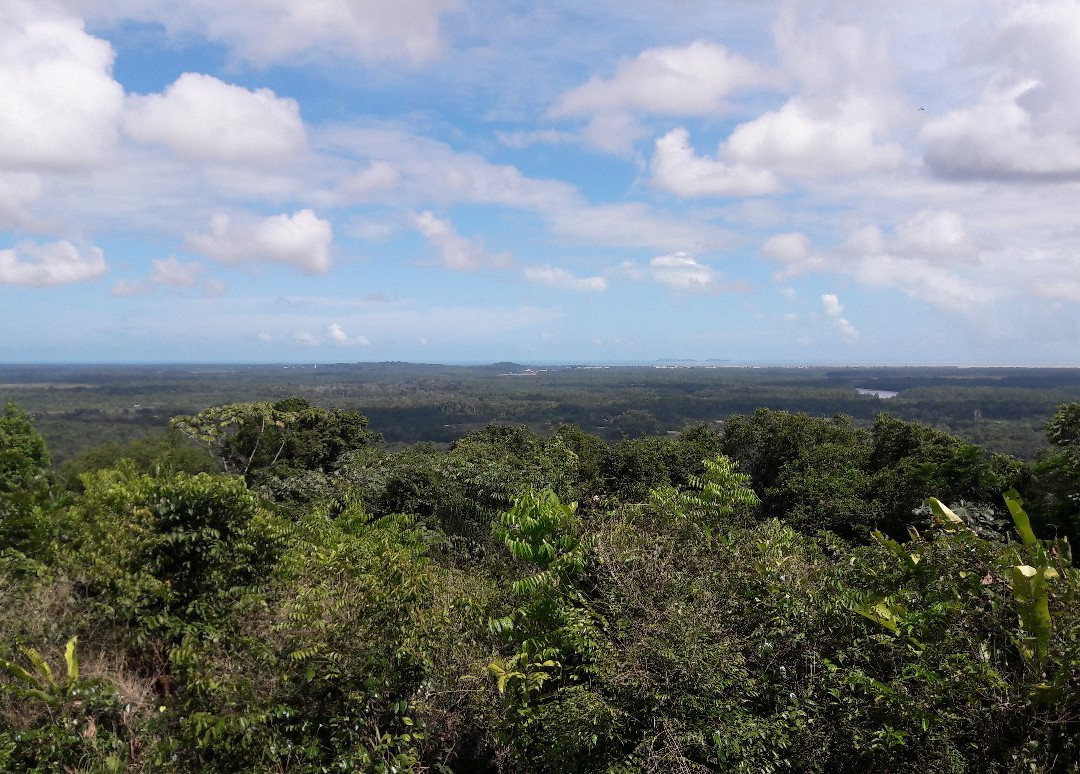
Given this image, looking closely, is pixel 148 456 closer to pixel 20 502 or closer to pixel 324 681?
pixel 20 502

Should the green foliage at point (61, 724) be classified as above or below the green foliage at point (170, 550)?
below

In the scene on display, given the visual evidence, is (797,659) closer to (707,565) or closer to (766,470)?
(707,565)

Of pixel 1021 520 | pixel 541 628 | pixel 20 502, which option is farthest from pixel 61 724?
pixel 1021 520

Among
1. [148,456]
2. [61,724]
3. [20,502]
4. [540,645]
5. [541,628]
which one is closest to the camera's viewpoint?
[61,724]

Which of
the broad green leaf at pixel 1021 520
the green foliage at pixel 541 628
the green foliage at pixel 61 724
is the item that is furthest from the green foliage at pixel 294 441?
the broad green leaf at pixel 1021 520

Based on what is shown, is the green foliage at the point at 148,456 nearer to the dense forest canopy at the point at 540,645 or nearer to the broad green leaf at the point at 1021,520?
the dense forest canopy at the point at 540,645

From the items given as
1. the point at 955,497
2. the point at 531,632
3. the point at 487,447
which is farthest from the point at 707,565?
the point at 487,447

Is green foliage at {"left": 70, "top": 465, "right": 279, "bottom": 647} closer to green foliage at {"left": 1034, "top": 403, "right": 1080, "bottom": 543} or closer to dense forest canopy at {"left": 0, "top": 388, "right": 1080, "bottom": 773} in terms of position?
dense forest canopy at {"left": 0, "top": 388, "right": 1080, "bottom": 773}

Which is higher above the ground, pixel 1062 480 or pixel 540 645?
pixel 1062 480
